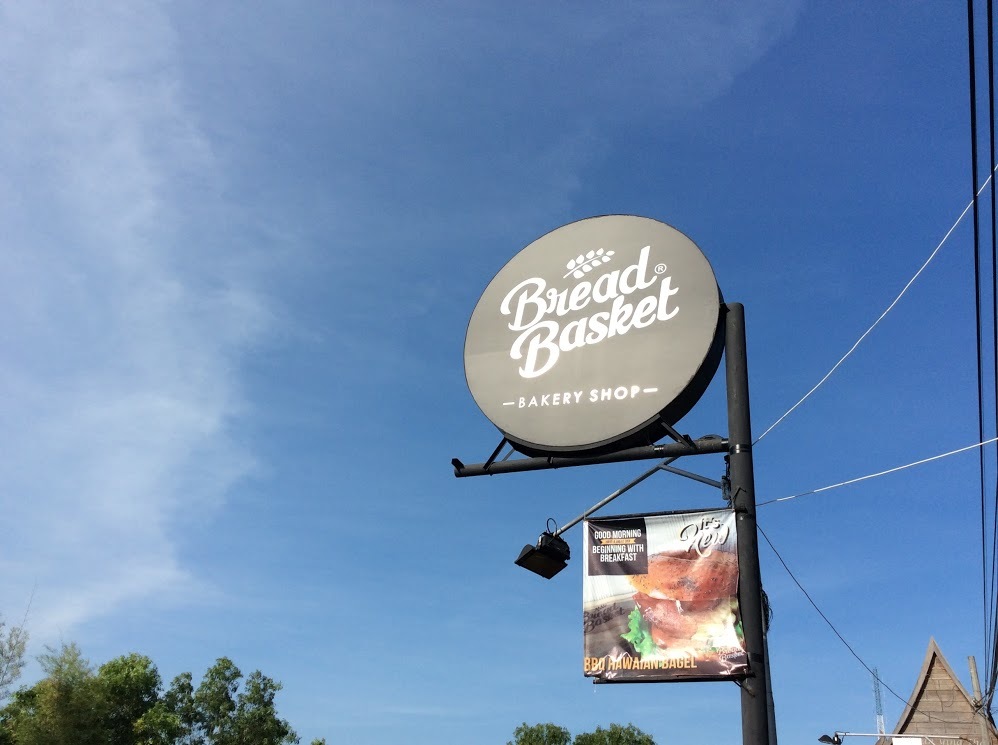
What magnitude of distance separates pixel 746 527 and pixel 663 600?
97 cm

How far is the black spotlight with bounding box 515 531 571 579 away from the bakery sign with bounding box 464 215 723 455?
93 centimetres

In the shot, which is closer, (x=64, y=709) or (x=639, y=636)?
(x=639, y=636)

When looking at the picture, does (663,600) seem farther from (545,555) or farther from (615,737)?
(615,737)

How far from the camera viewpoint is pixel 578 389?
29.2ft

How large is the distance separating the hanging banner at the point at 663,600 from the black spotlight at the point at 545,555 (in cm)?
57

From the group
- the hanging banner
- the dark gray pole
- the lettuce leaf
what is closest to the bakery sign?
the dark gray pole

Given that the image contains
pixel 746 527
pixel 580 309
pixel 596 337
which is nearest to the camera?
pixel 746 527

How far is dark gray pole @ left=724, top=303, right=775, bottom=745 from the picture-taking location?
6543 mm

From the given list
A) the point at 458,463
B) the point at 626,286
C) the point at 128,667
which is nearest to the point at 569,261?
the point at 626,286

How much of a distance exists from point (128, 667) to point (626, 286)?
181 feet

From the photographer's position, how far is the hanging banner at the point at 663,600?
272 inches

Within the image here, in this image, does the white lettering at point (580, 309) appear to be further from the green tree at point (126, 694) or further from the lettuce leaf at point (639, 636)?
the green tree at point (126, 694)

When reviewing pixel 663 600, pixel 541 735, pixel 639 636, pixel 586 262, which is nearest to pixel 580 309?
pixel 586 262

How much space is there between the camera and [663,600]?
728cm
